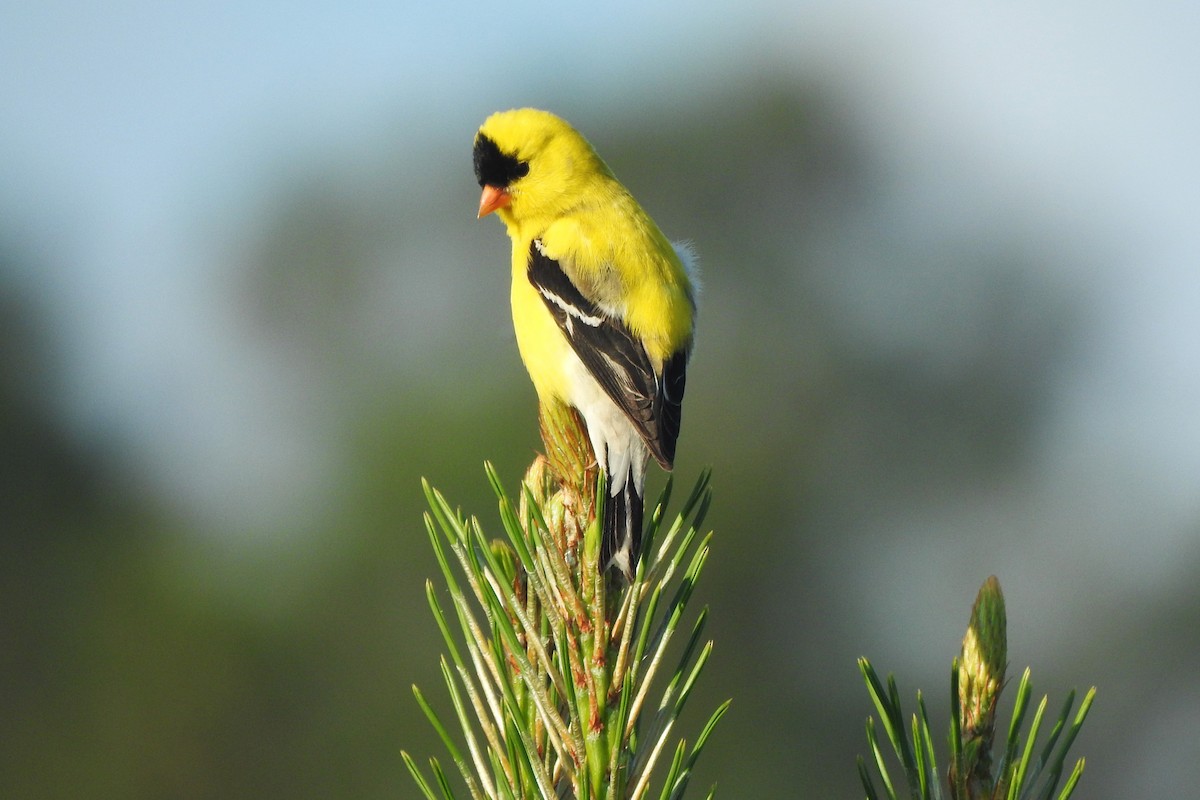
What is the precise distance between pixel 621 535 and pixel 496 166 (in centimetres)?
174

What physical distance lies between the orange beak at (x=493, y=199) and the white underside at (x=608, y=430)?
1.91 feet

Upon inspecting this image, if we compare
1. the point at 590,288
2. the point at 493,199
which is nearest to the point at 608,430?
the point at 590,288

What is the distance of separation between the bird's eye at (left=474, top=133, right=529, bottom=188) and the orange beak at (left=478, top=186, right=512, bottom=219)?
2 cm

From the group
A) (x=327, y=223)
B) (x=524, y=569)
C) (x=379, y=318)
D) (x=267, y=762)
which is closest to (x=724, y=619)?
(x=267, y=762)

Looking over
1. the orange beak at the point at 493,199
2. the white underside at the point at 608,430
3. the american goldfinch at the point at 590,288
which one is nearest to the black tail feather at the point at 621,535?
the white underside at the point at 608,430

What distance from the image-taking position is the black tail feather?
1079mm

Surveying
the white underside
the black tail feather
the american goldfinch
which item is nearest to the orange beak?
the american goldfinch

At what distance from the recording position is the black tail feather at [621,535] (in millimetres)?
1079

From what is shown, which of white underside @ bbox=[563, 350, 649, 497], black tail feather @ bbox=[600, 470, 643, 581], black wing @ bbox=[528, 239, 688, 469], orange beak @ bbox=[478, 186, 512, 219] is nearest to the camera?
black tail feather @ bbox=[600, 470, 643, 581]

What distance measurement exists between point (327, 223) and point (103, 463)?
6.62 m

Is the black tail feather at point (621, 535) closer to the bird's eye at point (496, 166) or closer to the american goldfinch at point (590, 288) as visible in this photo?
the american goldfinch at point (590, 288)

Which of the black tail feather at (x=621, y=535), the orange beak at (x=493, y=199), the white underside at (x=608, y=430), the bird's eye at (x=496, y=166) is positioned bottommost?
the white underside at (x=608, y=430)

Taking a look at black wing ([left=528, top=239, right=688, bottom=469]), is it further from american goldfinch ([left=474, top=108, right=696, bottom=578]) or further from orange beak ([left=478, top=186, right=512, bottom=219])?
orange beak ([left=478, top=186, right=512, bottom=219])

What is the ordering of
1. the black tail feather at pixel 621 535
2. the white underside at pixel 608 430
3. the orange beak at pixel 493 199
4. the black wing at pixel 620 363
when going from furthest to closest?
the orange beak at pixel 493 199 → the black wing at pixel 620 363 → the white underside at pixel 608 430 → the black tail feather at pixel 621 535
